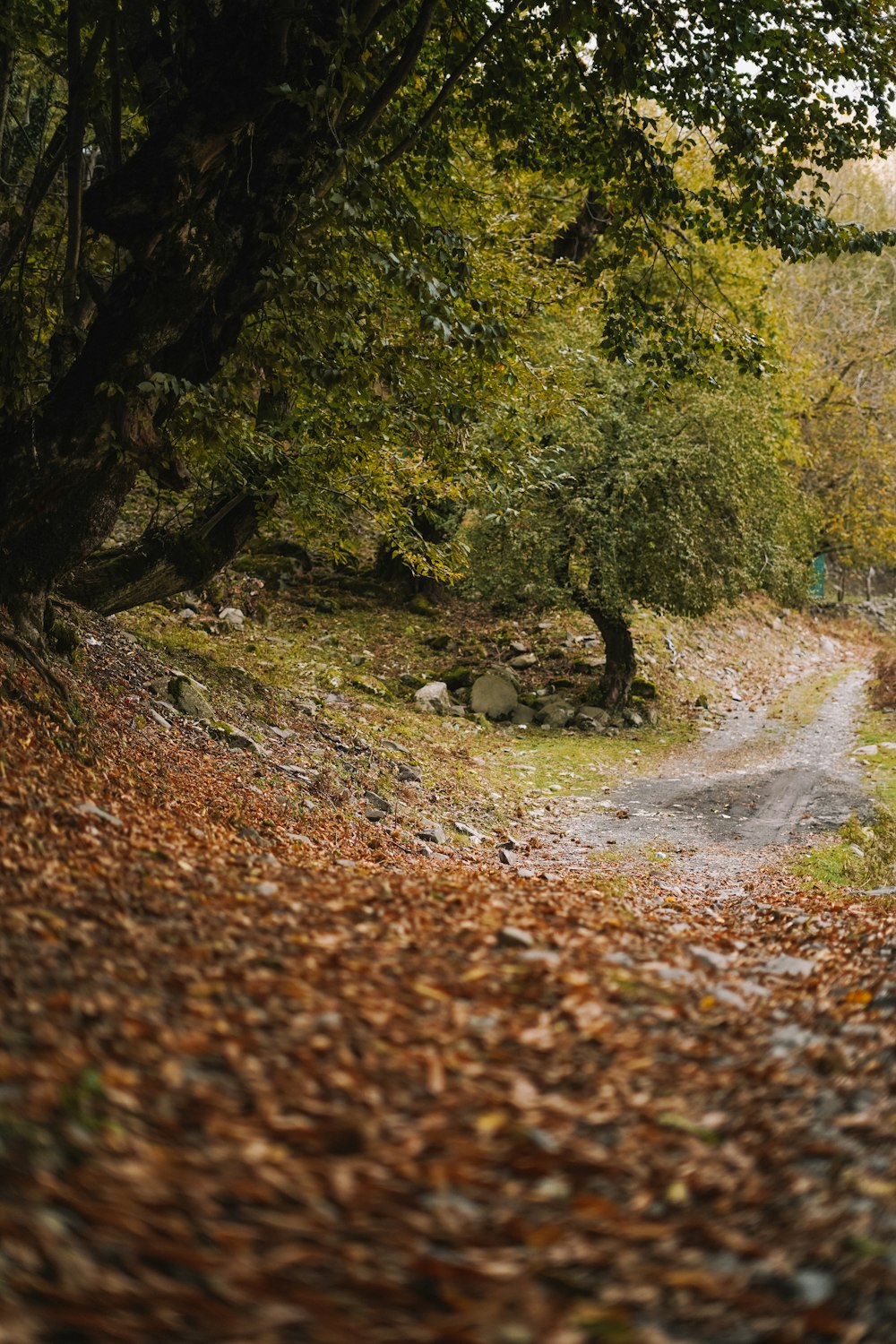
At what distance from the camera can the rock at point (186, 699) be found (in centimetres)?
1090

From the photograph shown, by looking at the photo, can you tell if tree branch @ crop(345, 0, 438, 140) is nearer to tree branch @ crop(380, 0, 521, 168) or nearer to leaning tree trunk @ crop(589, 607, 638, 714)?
tree branch @ crop(380, 0, 521, 168)

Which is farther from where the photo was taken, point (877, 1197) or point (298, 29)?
point (298, 29)

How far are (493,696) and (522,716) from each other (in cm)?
72

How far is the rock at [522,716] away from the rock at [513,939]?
1426 cm

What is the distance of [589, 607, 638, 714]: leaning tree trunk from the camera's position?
1970 centimetres

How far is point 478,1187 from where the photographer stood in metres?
2.74

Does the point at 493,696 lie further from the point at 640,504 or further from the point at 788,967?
the point at 788,967

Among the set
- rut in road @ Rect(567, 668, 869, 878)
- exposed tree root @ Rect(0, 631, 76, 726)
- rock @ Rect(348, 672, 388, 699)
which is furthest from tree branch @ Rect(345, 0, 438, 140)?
rock @ Rect(348, 672, 388, 699)

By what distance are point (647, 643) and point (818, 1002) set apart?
19355mm

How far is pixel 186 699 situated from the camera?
11039 millimetres

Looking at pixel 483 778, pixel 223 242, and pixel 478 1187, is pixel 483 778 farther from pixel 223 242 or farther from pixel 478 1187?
pixel 478 1187

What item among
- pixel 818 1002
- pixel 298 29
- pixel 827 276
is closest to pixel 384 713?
pixel 298 29

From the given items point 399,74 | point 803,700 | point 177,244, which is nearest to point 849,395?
point 803,700

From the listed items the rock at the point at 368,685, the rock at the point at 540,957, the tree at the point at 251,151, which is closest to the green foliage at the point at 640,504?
the rock at the point at 368,685
